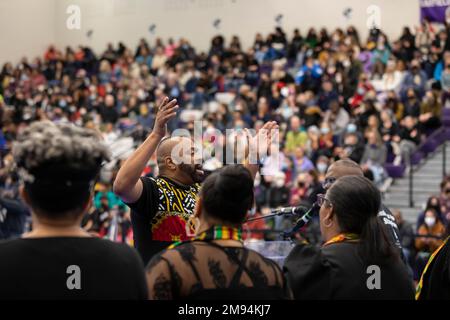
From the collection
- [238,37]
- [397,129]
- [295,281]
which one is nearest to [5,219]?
[397,129]

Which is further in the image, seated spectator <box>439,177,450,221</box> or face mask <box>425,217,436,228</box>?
seated spectator <box>439,177,450,221</box>

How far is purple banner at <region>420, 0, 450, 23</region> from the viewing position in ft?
66.9

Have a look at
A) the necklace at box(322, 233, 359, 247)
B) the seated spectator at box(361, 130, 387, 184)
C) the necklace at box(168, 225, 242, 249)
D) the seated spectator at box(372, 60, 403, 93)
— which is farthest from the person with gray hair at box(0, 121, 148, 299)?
the seated spectator at box(372, 60, 403, 93)

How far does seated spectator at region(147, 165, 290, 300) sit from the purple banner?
17.9 metres

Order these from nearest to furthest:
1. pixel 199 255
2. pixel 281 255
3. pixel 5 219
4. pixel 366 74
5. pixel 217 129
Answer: pixel 199 255
pixel 281 255
pixel 5 219
pixel 217 129
pixel 366 74

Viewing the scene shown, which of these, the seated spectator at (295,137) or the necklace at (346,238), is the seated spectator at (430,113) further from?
the necklace at (346,238)

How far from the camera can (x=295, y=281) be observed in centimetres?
371

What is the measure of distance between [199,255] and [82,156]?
63 centimetres

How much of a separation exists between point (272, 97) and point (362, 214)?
50.2 ft

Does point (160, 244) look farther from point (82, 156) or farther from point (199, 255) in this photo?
point (82, 156)

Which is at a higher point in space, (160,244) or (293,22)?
(293,22)

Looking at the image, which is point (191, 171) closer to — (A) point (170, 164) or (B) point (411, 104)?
(A) point (170, 164)

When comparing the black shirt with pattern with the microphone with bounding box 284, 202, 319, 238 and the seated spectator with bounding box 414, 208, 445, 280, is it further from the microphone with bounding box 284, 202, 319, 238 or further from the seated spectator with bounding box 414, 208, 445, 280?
the seated spectator with bounding box 414, 208, 445, 280

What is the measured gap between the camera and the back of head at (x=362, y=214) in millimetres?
3859
